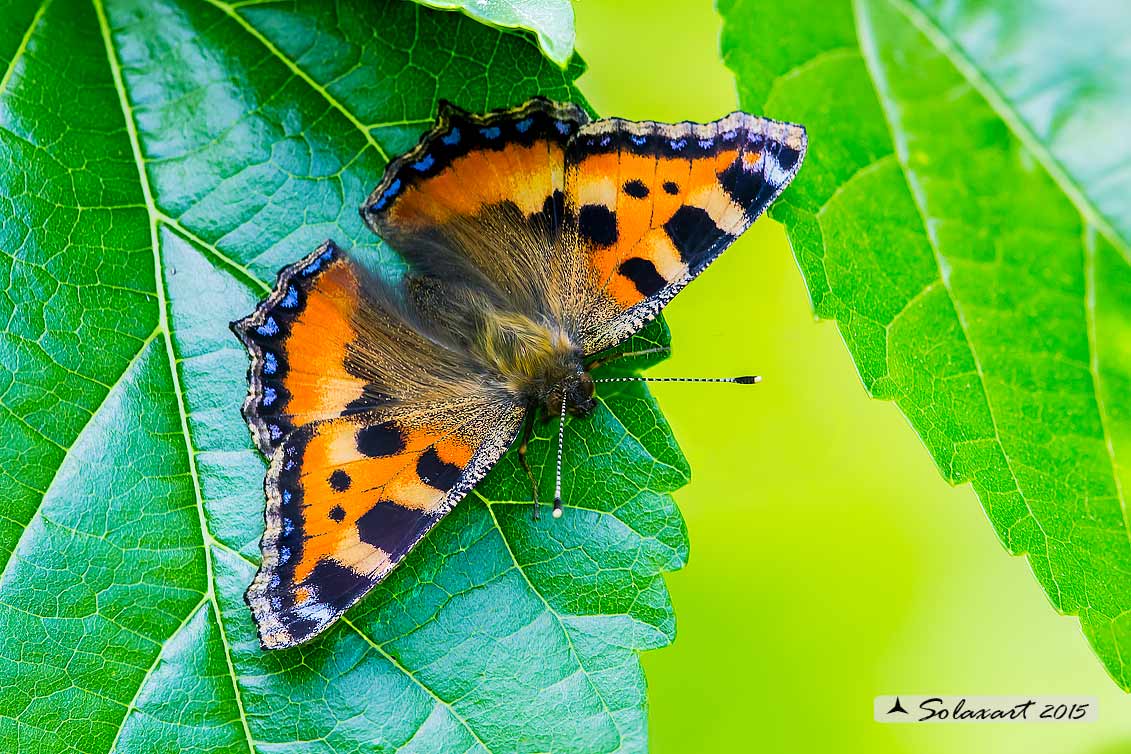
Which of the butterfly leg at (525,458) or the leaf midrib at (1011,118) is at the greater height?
the leaf midrib at (1011,118)

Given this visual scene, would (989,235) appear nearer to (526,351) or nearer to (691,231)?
(691,231)

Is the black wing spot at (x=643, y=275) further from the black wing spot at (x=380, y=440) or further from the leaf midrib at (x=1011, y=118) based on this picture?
the leaf midrib at (x=1011, y=118)

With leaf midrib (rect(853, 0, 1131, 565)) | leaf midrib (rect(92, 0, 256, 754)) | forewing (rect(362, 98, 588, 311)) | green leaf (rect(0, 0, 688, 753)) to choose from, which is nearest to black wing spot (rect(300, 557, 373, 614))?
green leaf (rect(0, 0, 688, 753))

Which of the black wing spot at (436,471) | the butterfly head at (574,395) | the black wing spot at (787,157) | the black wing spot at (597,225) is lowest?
the black wing spot at (436,471)

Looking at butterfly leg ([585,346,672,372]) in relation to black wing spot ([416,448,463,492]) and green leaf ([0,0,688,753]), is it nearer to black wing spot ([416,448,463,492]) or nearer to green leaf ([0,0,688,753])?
Result: green leaf ([0,0,688,753])

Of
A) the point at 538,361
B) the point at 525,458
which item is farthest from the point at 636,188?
the point at 525,458

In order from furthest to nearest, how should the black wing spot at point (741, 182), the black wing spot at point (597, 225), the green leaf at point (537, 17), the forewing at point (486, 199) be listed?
1. the black wing spot at point (597, 225)
2. the forewing at point (486, 199)
3. the black wing spot at point (741, 182)
4. the green leaf at point (537, 17)

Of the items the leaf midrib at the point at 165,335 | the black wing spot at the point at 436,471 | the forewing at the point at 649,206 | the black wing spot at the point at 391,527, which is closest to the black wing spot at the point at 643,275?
the forewing at the point at 649,206

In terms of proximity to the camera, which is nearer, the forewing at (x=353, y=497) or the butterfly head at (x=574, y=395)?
the forewing at (x=353, y=497)
